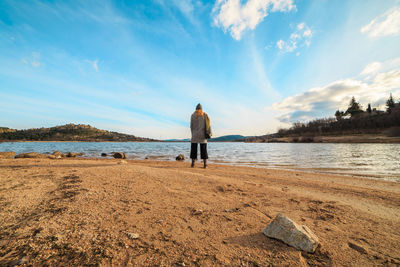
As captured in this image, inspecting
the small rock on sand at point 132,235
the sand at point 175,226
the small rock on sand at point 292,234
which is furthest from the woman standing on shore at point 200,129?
the small rock on sand at point 132,235

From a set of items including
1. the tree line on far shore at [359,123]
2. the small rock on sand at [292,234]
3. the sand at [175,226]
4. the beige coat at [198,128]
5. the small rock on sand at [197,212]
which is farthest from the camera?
the tree line on far shore at [359,123]

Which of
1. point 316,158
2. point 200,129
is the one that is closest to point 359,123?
point 316,158

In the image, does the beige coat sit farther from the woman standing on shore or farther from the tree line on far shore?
the tree line on far shore

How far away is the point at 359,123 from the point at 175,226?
348 feet

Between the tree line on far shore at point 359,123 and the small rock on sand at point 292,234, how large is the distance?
265 feet

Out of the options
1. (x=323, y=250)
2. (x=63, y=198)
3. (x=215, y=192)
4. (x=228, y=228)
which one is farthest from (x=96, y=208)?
(x=323, y=250)

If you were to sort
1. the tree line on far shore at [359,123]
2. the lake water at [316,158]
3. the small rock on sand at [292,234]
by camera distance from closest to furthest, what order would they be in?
the small rock on sand at [292,234] → the lake water at [316,158] → the tree line on far shore at [359,123]

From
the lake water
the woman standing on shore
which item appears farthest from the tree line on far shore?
the woman standing on shore

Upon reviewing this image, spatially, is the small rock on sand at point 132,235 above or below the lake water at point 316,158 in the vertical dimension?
above

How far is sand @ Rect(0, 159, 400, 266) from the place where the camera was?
5.10 feet

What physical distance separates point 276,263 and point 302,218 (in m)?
Answer: 1.37

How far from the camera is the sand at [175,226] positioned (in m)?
1.56

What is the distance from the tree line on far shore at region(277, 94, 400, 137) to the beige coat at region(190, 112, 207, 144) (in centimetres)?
7794

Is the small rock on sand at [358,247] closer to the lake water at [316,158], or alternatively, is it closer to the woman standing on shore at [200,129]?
the woman standing on shore at [200,129]
